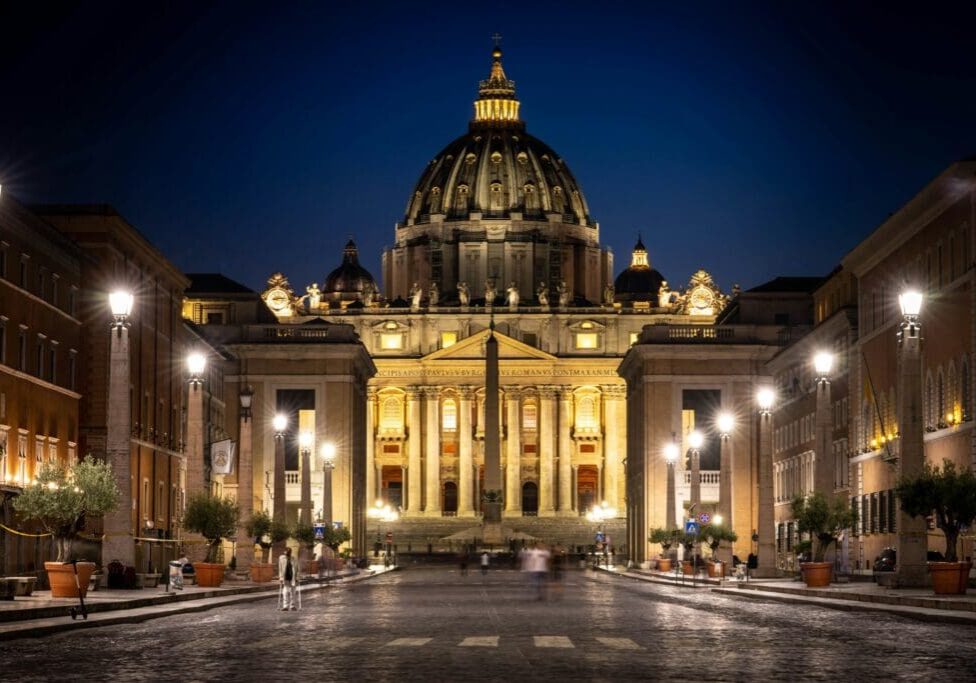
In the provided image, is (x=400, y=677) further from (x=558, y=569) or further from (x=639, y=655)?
(x=558, y=569)

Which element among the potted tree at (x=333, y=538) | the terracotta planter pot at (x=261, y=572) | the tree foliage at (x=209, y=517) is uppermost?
the tree foliage at (x=209, y=517)

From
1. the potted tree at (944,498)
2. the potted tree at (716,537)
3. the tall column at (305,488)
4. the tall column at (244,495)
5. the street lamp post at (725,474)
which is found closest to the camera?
the potted tree at (944,498)

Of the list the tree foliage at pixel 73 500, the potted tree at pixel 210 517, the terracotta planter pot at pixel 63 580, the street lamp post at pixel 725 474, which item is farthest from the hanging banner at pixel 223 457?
the street lamp post at pixel 725 474

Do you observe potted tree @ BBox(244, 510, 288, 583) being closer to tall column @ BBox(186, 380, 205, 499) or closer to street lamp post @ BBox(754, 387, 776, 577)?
tall column @ BBox(186, 380, 205, 499)

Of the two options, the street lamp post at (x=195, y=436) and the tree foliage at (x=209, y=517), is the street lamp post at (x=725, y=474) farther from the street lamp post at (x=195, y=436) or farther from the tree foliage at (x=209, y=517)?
the street lamp post at (x=195, y=436)

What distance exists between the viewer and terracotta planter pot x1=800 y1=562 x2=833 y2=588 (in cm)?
5891

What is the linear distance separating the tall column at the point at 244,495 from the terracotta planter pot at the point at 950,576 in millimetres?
29773

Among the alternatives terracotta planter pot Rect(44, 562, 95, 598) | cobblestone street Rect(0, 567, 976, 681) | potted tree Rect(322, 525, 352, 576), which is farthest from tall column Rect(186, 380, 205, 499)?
potted tree Rect(322, 525, 352, 576)

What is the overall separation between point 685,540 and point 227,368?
171 ft

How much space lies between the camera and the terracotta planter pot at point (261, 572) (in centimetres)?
6844

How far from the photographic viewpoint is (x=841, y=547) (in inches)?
3610

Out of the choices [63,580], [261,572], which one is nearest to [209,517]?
[261,572]

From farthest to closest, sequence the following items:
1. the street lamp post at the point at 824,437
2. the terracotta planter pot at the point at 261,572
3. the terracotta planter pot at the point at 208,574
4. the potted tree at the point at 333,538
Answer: the potted tree at the point at 333,538 → the terracotta planter pot at the point at 261,572 → the street lamp post at the point at 824,437 → the terracotta planter pot at the point at 208,574

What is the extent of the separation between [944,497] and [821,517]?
12.8 meters
